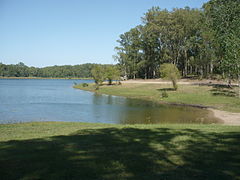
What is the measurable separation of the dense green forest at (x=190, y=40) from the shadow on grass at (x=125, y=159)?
24.7 metres

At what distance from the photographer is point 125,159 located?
675 cm

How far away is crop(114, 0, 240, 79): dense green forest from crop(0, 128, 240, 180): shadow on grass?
81.1ft

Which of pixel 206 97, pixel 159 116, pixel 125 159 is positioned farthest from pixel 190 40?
pixel 125 159

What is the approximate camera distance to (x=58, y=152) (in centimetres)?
751

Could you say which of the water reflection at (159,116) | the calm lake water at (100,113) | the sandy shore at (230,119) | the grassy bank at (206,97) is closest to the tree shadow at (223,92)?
the grassy bank at (206,97)

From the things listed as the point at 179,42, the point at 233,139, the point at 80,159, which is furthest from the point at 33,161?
the point at 179,42

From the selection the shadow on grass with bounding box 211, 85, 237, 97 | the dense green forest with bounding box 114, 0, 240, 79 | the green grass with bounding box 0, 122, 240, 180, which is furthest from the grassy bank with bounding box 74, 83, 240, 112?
the green grass with bounding box 0, 122, 240, 180

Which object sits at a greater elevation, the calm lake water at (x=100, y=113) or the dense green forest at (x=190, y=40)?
the dense green forest at (x=190, y=40)

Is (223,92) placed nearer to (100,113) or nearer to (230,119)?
(230,119)

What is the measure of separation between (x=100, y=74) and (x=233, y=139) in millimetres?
56886

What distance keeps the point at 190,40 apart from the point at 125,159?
199 feet

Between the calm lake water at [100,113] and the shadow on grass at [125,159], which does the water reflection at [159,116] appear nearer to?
the calm lake water at [100,113]

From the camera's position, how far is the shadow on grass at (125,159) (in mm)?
5652

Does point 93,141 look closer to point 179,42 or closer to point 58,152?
point 58,152
